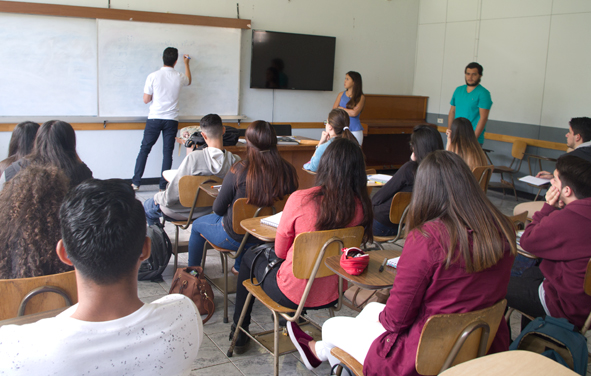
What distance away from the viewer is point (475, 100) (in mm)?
5801

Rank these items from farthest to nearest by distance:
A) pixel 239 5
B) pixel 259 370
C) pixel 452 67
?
pixel 452 67, pixel 239 5, pixel 259 370

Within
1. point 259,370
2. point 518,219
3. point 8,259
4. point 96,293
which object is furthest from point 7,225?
point 518,219

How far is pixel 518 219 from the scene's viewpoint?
2.83 m

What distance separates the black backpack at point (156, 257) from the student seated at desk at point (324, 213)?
1.27 metres

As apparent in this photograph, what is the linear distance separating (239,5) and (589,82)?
442 centimetres

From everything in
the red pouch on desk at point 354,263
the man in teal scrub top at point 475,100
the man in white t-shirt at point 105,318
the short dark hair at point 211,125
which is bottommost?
the red pouch on desk at point 354,263

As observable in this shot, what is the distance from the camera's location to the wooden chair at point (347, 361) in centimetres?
164

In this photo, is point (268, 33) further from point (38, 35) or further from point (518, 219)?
point (518, 219)

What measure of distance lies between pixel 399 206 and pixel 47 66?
14.4ft

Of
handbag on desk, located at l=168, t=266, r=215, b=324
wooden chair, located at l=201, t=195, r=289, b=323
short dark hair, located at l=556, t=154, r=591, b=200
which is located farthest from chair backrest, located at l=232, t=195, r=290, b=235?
short dark hair, located at l=556, t=154, r=591, b=200

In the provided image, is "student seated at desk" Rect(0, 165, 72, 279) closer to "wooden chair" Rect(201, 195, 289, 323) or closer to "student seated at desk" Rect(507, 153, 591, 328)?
"wooden chair" Rect(201, 195, 289, 323)

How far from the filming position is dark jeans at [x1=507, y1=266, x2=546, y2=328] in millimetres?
2225

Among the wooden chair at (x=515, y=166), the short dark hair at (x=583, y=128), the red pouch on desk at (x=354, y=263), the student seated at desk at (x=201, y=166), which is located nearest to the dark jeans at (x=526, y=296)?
Result: the red pouch on desk at (x=354, y=263)

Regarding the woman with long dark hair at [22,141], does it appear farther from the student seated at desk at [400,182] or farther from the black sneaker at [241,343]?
the student seated at desk at [400,182]
